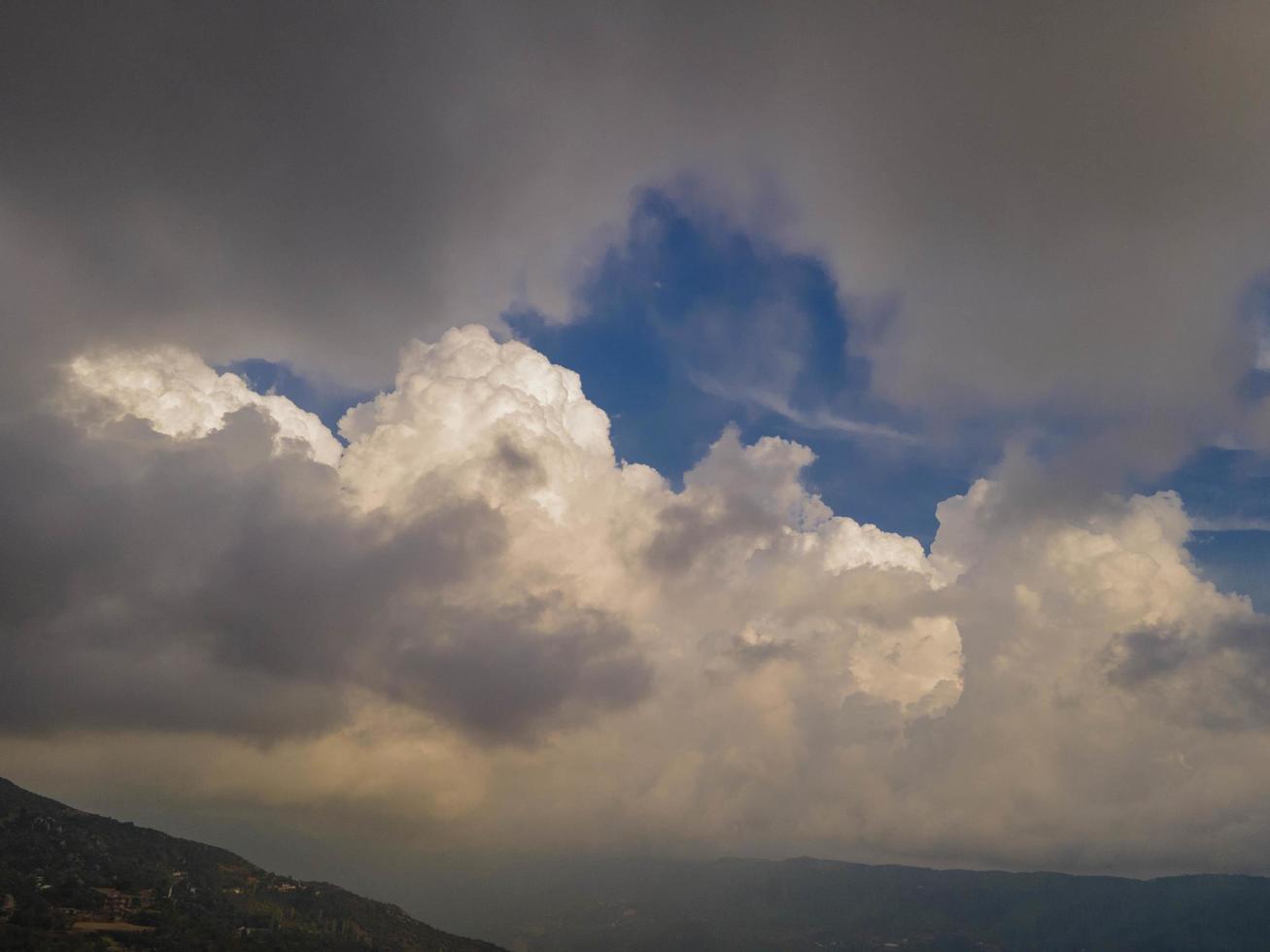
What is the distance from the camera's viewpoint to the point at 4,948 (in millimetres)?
197375
